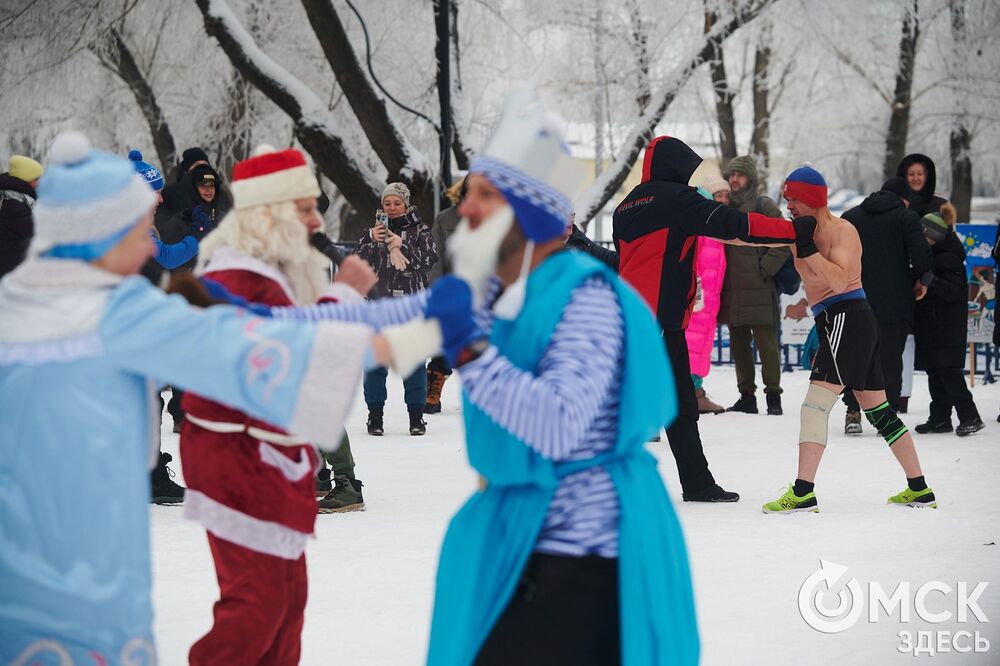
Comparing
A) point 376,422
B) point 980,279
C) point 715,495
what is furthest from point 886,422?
point 980,279

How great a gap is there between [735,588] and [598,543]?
3021 millimetres

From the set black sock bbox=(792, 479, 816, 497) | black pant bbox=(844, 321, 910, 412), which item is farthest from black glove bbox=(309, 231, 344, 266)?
black pant bbox=(844, 321, 910, 412)

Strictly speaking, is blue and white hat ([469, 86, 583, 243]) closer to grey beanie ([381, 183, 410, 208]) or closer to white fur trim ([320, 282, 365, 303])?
white fur trim ([320, 282, 365, 303])

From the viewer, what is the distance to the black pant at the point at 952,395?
31.9 ft

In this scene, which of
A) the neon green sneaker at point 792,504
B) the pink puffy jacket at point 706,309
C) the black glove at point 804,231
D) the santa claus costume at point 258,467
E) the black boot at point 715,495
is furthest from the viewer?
the pink puffy jacket at point 706,309

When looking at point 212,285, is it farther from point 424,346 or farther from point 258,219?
point 424,346

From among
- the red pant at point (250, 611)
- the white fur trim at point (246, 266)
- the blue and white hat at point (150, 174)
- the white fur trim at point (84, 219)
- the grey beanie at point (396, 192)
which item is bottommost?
the red pant at point (250, 611)

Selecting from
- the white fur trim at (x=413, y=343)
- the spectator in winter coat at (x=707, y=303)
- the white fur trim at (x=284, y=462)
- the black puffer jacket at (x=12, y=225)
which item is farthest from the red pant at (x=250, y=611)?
the spectator in winter coat at (x=707, y=303)

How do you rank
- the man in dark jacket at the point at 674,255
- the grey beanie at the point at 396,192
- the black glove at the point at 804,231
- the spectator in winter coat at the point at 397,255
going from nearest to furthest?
1. the black glove at the point at 804,231
2. the man in dark jacket at the point at 674,255
3. the spectator in winter coat at the point at 397,255
4. the grey beanie at the point at 396,192

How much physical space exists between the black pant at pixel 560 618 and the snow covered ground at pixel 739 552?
6.42ft

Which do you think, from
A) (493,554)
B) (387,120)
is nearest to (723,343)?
(387,120)

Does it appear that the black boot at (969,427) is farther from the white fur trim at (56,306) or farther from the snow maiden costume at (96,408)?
the white fur trim at (56,306)

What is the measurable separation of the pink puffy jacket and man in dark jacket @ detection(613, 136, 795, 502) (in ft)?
8.52

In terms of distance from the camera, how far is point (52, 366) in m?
2.46
